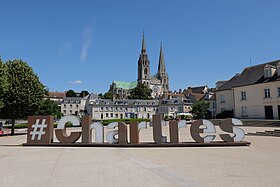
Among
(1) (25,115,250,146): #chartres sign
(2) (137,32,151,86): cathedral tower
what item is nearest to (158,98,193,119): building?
(2) (137,32,151,86): cathedral tower

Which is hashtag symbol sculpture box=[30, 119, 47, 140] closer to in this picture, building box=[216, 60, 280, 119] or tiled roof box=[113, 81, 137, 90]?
building box=[216, 60, 280, 119]

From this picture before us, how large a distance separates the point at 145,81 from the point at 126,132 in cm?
13708

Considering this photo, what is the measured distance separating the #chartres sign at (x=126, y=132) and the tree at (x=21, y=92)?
39.8 ft

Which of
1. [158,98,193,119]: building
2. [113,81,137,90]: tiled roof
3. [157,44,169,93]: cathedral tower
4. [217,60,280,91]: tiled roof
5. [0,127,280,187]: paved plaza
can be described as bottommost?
[0,127,280,187]: paved plaza

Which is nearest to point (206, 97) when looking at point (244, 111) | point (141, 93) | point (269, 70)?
point (244, 111)

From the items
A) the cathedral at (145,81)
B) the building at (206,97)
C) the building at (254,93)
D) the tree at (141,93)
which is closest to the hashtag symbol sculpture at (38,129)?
the building at (254,93)

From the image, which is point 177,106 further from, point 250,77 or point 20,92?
point 20,92

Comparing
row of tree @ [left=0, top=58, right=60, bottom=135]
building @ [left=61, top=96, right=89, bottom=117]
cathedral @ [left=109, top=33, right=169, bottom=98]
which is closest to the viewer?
row of tree @ [left=0, top=58, right=60, bottom=135]

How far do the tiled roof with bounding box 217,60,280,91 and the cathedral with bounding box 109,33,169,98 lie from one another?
103 meters

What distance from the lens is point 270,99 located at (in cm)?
3819

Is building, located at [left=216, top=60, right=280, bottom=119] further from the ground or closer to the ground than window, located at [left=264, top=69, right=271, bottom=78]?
closer to the ground

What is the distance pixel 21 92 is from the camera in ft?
88.2

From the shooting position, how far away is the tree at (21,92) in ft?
87.6

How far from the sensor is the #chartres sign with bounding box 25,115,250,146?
15.3 m
